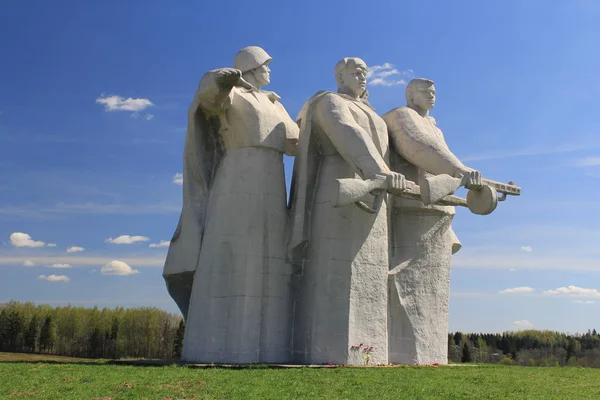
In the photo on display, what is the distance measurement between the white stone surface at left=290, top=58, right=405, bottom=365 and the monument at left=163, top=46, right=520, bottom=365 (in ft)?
0.07

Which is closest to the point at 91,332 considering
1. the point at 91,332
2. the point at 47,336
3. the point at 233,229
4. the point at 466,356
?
the point at 91,332

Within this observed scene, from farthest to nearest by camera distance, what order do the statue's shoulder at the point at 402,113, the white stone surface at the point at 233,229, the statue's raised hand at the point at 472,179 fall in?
1. the statue's shoulder at the point at 402,113
2. the statue's raised hand at the point at 472,179
3. the white stone surface at the point at 233,229

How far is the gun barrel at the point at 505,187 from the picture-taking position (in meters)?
12.0

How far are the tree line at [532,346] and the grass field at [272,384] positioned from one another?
458 inches

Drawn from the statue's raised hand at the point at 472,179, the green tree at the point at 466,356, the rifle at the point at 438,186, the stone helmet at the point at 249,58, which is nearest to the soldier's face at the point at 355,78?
the stone helmet at the point at 249,58

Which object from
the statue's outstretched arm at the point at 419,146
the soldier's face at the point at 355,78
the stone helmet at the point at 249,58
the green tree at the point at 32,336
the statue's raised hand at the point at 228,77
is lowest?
the green tree at the point at 32,336

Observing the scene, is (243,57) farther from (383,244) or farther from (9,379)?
(9,379)

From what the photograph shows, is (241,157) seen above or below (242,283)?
above

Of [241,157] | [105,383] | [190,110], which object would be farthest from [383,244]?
[105,383]

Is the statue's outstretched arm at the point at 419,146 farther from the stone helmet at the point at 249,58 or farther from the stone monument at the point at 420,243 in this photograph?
the stone helmet at the point at 249,58

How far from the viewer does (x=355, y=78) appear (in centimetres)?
1201

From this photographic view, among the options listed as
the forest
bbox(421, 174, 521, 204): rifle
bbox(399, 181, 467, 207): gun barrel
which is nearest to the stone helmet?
bbox(399, 181, 467, 207): gun barrel

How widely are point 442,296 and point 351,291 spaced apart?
233cm

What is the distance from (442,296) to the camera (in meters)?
12.3
